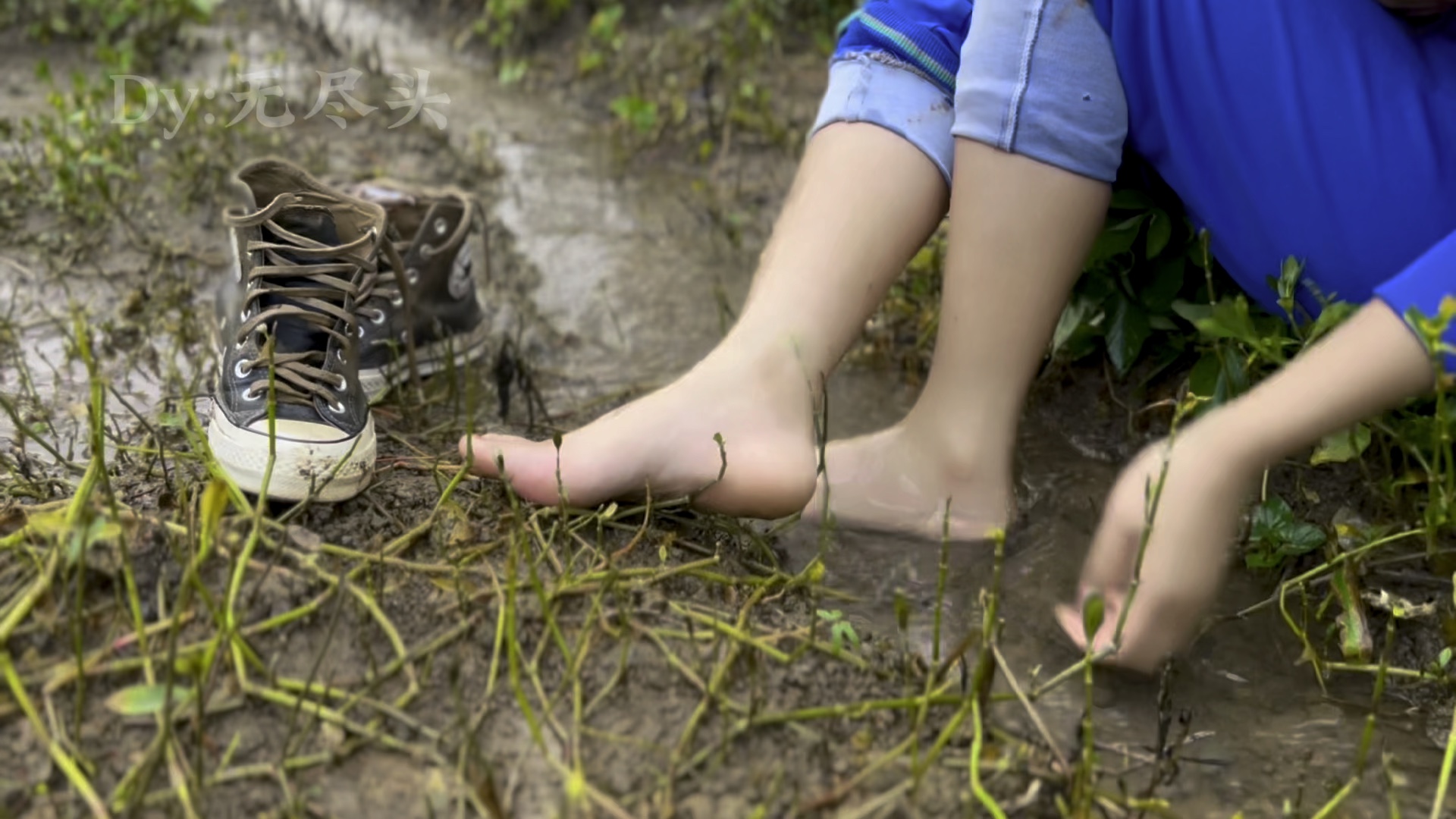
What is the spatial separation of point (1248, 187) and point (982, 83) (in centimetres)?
Result: 33

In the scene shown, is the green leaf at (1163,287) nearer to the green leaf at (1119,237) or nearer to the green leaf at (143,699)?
the green leaf at (1119,237)

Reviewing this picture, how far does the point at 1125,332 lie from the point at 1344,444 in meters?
0.41

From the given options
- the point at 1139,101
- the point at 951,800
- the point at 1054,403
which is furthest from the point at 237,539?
the point at 1054,403

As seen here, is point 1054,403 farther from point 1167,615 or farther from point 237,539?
point 237,539

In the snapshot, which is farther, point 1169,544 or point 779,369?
point 779,369

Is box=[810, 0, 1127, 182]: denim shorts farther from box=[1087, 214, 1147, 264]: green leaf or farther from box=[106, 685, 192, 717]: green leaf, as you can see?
box=[106, 685, 192, 717]: green leaf

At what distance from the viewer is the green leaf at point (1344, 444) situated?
57.7 inches

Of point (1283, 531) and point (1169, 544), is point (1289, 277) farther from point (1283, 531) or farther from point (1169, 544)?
point (1169, 544)

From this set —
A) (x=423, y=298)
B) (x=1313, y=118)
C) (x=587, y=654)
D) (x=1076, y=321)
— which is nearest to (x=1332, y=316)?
(x=1313, y=118)

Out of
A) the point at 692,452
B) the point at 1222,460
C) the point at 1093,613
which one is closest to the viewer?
the point at 1093,613

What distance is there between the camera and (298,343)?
1.56 metres

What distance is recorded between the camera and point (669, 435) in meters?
1.48

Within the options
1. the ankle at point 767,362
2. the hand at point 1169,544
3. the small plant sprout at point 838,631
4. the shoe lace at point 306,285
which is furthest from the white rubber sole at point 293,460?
the hand at point 1169,544

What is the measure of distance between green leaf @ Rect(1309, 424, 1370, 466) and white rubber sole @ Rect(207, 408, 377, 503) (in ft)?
3.62
